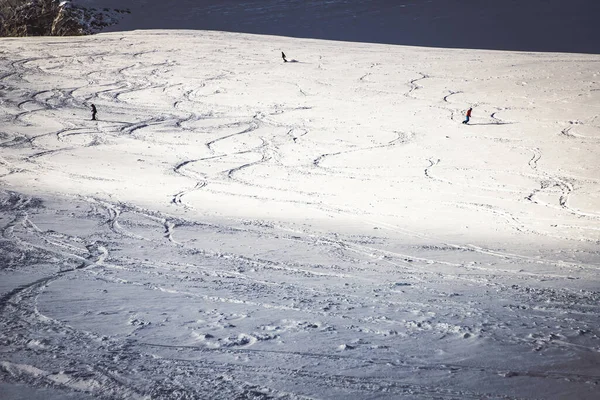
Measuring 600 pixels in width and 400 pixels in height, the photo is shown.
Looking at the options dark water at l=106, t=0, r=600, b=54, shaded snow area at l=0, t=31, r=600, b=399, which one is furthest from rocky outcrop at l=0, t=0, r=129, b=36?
shaded snow area at l=0, t=31, r=600, b=399

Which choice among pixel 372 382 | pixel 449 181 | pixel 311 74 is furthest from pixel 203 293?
pixel 311 74

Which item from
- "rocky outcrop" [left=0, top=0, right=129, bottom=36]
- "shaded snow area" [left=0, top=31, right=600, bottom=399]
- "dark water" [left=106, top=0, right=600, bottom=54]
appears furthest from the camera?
"dark water" [left=106, top=0, right=600, bottom=54]

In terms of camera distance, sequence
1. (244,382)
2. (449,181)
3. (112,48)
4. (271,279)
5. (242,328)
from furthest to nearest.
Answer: (112,48) < (449,181) < (271,279) < (242,328) < (244,382)

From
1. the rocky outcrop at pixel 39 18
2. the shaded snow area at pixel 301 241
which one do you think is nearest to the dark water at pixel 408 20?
the rocky outcrop at pixel 39 18

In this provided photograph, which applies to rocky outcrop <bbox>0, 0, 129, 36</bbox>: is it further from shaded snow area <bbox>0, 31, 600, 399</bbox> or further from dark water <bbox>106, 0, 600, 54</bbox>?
shaded snow area <bbox>0, 31, 600, 399</bbox>

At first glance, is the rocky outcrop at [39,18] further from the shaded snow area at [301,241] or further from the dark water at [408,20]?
the shaded snow area at [301,241]

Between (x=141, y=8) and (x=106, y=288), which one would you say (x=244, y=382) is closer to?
(x=106, y=288)
